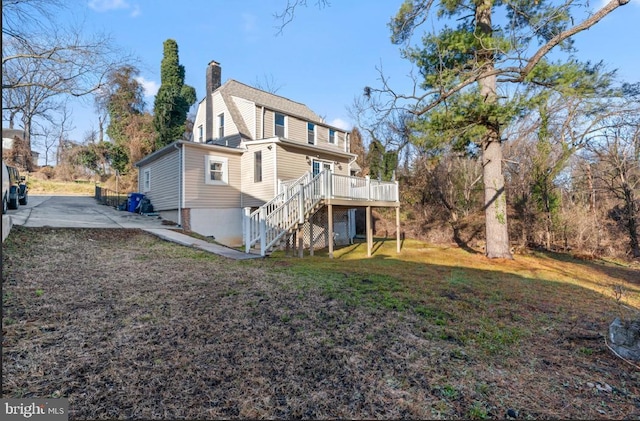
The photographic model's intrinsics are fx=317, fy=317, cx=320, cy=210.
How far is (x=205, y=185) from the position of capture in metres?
13.1

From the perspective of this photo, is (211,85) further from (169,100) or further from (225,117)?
(169,100)

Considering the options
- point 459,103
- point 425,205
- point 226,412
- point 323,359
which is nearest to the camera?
point 226,412

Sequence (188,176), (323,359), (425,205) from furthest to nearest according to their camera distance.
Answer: (425,205), (188,176), (323,359)

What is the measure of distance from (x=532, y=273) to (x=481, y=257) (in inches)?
94.0

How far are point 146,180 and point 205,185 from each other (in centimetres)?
522

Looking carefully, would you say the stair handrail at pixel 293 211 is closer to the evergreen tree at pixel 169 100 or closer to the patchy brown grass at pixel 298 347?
the patchy brown grass at pixel 298 347

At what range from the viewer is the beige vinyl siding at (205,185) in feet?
41.1

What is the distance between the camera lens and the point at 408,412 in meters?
2.10

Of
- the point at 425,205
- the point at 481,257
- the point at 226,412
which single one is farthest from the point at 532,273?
the point at 425,205

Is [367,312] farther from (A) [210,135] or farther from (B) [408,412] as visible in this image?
(A) [210,135]

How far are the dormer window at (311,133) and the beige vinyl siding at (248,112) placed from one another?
335cm

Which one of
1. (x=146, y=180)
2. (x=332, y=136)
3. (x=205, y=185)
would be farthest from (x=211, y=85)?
(x=332, y=136)

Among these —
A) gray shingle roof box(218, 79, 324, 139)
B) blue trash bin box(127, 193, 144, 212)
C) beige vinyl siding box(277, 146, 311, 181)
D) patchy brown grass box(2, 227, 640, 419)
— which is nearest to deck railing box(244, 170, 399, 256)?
beige vinyl siding box(277, 146, 311, 181)

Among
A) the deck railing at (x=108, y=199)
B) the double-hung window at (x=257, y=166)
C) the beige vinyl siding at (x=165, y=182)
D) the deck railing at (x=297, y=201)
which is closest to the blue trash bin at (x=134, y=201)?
the beige vinyl siding at (x=165, y=182)
